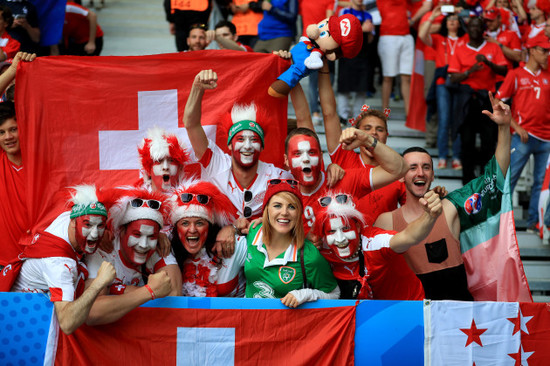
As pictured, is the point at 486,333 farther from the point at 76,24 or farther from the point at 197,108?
the point at 76,24

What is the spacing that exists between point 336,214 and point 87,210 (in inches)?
54.3

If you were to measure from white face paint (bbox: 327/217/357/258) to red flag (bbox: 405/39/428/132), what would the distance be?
4.37m

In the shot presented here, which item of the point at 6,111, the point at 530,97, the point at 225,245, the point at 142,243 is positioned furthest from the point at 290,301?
the point at 530,97

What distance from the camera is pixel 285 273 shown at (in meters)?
3.83

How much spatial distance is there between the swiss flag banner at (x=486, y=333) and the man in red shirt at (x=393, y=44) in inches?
175

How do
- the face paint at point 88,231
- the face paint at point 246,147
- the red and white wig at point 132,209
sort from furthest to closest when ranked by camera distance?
1. the face paint at point 246,147
2. the red and white wig at point 132,209
3. the face paint at point 88,231

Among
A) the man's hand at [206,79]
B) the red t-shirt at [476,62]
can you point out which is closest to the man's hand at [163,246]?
the man's hand at [206,79]

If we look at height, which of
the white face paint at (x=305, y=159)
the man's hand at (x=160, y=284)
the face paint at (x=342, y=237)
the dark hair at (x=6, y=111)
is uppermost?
the dark hair at (x=6, y=111)

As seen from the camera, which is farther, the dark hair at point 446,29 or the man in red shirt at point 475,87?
the dark hair at point 446,29

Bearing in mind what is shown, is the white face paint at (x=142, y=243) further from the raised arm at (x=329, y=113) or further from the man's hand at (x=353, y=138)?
the raised arm at (x=329, y=113)

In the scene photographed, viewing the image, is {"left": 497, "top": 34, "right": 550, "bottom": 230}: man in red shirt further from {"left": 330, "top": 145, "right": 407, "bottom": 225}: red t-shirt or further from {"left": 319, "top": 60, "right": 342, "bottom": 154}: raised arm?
{"left": 319, "top": 60, "right": 342, "bottom": 154}: raised arm

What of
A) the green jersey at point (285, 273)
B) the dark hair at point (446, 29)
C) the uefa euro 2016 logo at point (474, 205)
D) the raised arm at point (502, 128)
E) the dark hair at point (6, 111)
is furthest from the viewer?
the dark hair at point (446, 29)

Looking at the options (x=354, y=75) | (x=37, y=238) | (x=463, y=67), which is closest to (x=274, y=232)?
(x=37, y=238)

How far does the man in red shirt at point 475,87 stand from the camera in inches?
289
